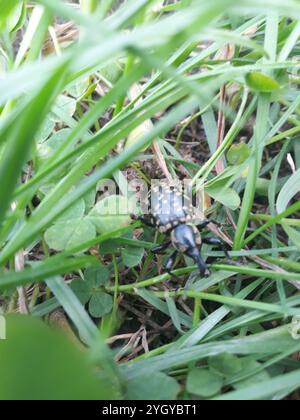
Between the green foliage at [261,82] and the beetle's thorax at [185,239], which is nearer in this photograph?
the green foliage at [261,82]

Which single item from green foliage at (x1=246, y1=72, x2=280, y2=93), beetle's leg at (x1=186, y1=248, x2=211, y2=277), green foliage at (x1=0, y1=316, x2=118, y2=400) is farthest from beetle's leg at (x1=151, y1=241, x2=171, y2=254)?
green foliage at (x1=0, y1=316, x2=118, y2=400)

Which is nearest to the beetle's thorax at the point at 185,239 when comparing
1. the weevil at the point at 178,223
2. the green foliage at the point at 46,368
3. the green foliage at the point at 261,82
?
the weevil at the point at 178,223

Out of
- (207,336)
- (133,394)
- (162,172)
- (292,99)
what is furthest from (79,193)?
(292,99)

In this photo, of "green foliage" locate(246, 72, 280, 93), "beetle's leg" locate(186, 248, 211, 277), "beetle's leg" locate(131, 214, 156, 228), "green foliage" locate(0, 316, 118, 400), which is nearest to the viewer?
"green foliage" locate(0, 316, 118, 400)

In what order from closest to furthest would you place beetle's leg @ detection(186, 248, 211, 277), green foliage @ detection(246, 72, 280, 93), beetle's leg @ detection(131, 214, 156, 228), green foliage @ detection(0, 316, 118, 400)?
green foliage @ detection(0, 316, 118, 400)
green foliage @ detection(246, 72, 280, 93)
beetle's leg @ detection(186, 248, 211, 277)
beetle's leg @ detection(131, 214, 156, 228)

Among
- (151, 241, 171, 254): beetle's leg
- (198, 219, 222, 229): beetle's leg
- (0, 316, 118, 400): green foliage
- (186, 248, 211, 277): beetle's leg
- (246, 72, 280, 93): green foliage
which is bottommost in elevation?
(0, 316, 118, 400): green foliage

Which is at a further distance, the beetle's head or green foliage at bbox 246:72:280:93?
the beetle's head

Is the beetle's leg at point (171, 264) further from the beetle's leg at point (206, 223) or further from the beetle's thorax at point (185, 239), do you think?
the beetle's leg at point (206, 223)

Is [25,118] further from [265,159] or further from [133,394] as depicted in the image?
[265,159]

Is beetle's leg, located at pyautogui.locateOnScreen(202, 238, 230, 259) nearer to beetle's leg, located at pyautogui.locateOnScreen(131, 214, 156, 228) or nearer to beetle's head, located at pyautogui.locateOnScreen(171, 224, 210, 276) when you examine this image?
beetle's head, located at pyautogui.locateOnScreen(171, 224, 210, 276)
